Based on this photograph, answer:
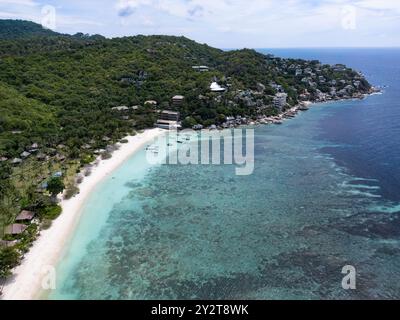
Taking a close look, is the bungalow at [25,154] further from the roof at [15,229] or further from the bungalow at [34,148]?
the roof at [15,229]

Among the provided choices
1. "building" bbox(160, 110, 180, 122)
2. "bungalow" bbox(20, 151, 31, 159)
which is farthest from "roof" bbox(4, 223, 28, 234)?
"building" bbox(160, 110, 180, 122)

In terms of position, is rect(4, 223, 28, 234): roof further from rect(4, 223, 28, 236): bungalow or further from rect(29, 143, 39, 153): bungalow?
rect(29, 143, 39, 153): bungalow

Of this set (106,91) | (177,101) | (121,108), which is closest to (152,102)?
(177,101)

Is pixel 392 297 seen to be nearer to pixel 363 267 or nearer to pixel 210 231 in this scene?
pixel 363 267

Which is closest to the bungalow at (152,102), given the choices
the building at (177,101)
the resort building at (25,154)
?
the building at (177,101)

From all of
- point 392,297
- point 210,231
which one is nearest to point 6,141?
point 210,231
